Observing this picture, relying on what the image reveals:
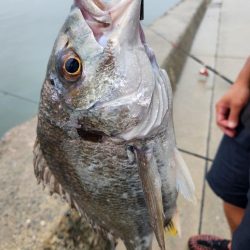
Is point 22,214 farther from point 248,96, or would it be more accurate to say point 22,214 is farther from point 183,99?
point 183,99

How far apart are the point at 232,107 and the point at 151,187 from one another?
2.88 ft

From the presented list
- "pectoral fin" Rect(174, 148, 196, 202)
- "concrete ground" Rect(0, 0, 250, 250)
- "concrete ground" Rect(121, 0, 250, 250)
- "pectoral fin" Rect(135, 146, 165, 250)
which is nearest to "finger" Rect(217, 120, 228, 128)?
"concrete ground" Rect(121, 0, 250, 250)

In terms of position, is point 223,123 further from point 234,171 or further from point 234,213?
point 234,213

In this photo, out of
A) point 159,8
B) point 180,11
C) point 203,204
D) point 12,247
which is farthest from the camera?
A: point 159,8

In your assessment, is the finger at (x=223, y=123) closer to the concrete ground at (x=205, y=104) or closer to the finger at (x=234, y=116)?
the finger at (x=234, y=116)

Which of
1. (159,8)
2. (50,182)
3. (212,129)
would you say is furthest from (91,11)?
(159,8)

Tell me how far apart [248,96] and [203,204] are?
46.3 inches

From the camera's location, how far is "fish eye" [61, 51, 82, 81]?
45.3 inches

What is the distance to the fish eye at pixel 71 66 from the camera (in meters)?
1.15

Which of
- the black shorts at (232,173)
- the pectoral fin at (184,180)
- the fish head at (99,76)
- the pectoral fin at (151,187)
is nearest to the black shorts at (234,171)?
the black shorts at (232,173)

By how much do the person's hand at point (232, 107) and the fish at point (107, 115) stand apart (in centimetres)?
69

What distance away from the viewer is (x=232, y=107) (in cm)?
192

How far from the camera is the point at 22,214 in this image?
1982 millimetres

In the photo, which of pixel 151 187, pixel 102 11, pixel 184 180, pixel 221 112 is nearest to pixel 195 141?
pixel 221 112
